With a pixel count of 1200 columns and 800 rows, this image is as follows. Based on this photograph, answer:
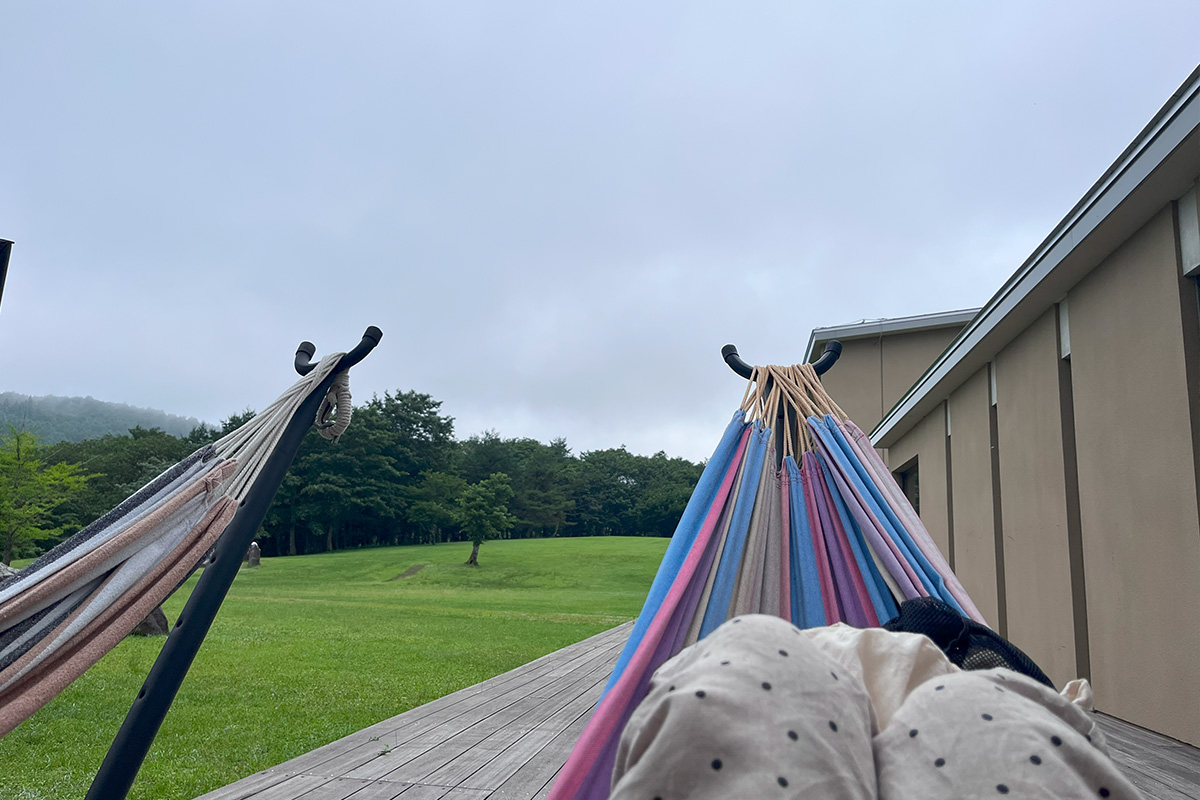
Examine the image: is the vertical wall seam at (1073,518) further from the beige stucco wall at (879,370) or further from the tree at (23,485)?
the tree at (23,485)

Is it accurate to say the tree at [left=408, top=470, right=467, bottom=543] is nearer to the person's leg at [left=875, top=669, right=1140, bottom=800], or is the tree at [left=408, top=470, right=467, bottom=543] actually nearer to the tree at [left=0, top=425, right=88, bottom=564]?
the tree at [left=0, top=425, right=88, bottom=564]

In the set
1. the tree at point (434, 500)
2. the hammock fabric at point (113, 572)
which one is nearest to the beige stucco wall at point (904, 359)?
the hammock fabric at point (113, 572)

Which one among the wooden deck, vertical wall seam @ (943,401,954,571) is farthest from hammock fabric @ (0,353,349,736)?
vertical wall seam @ (943,401,954,571)

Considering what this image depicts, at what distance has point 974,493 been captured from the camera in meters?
5.63

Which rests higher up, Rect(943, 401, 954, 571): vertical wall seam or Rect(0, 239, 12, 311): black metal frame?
Rect(0, 239, 12, 311): black metal frame

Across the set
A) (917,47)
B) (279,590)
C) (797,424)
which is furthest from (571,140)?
(797,424)

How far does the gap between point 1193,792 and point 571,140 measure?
16.6m

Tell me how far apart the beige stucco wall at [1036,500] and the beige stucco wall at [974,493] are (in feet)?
1.08

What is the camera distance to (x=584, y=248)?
25.2 meters

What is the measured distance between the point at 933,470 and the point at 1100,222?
416cm

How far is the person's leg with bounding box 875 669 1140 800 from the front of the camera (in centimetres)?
55

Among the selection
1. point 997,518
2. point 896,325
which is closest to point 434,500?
point 896,325

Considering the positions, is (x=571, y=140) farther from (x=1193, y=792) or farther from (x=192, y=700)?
(x=1193, y=792)

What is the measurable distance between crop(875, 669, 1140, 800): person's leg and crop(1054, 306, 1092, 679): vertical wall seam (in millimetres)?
3867
